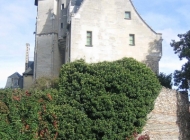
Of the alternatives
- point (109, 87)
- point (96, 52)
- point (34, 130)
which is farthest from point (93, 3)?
point (34, 130)

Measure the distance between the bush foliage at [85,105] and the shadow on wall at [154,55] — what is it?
11.7 metres

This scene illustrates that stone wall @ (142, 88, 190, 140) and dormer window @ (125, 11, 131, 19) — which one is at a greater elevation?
dormer window @ (125, 11, 131, 19)

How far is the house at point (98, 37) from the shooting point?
35375mm

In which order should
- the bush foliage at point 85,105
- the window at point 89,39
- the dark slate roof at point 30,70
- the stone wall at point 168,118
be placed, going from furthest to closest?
the dark slate roof at point 30,70
the window at point 89,39
the stone wall at point 168,118
the bush foliage at point 85,105

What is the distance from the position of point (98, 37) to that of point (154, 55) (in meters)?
5.58

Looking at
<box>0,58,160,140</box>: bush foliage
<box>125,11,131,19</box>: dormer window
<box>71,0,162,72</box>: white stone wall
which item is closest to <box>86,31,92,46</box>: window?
<box>71,0,162,72</box>: white stone wall

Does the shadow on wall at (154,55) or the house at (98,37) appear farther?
the shadow on wall at (154,55)

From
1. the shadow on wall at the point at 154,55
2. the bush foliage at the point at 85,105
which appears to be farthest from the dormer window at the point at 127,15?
the bush foliage at the point at 85,105

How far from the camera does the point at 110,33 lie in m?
36.2

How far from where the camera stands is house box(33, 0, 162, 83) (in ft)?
116

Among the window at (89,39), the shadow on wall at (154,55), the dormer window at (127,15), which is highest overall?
the dormer window at (127,15)

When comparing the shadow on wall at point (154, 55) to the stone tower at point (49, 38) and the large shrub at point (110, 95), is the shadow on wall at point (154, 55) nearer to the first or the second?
the stone tower at point (49, 38)

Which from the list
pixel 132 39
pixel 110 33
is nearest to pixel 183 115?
pixel 132 39

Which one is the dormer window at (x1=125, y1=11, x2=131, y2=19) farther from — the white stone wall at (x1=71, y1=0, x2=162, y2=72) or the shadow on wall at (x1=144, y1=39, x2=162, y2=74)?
the shadow on wall at (x1=144, y1=39, x2=162, y2=74)
